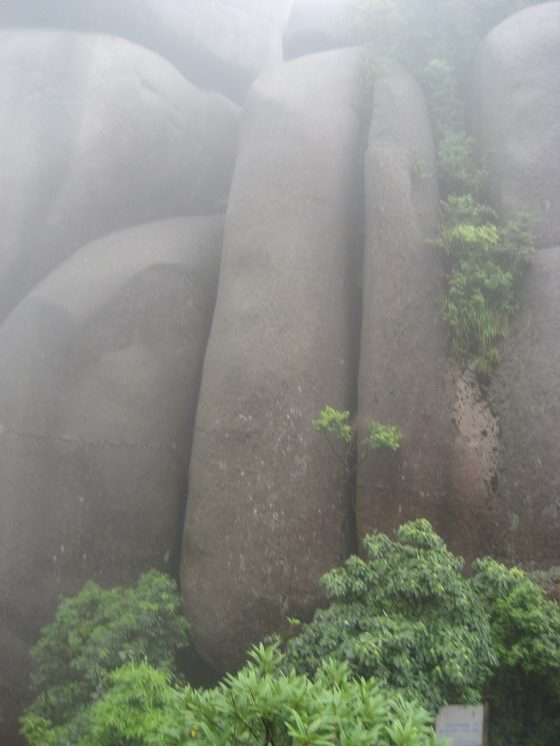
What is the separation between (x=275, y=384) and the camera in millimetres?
7137

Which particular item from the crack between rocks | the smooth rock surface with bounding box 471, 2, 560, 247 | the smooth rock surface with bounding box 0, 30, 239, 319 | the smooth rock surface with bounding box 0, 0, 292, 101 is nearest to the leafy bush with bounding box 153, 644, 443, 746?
the crack between rocks

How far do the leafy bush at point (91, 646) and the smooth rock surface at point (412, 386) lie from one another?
2.47 metres

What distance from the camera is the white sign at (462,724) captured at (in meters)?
4.48

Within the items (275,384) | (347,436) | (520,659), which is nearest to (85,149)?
(275,384)

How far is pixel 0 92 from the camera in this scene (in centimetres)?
929

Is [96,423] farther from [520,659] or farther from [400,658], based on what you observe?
[520,659]

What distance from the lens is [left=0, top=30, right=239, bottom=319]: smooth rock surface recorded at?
8.89m

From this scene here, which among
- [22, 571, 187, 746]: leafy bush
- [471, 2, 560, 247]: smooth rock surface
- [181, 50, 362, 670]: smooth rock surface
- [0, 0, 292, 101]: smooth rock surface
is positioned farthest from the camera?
[0, 0, 292, 101]: smooth rock surface

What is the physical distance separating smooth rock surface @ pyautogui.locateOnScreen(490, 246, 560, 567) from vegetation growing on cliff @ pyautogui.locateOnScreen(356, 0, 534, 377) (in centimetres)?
22

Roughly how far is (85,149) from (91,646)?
23.9 ft

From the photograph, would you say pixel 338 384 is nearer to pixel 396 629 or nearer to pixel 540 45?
pixel 396 629

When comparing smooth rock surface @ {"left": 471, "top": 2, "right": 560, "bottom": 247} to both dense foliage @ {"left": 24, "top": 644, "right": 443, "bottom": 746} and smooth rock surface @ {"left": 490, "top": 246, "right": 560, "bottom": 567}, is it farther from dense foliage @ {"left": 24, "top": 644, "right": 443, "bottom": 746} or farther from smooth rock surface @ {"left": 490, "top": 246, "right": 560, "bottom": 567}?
dense foliage @ {"left": 24, "top": 644, "right": 443, "bottom": 746}

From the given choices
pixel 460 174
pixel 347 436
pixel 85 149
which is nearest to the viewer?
pixel 347 436

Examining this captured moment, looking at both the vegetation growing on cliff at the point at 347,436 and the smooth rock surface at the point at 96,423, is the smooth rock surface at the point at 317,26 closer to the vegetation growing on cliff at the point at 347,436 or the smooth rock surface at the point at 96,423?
the smooth rock surface at the point at 96,423
